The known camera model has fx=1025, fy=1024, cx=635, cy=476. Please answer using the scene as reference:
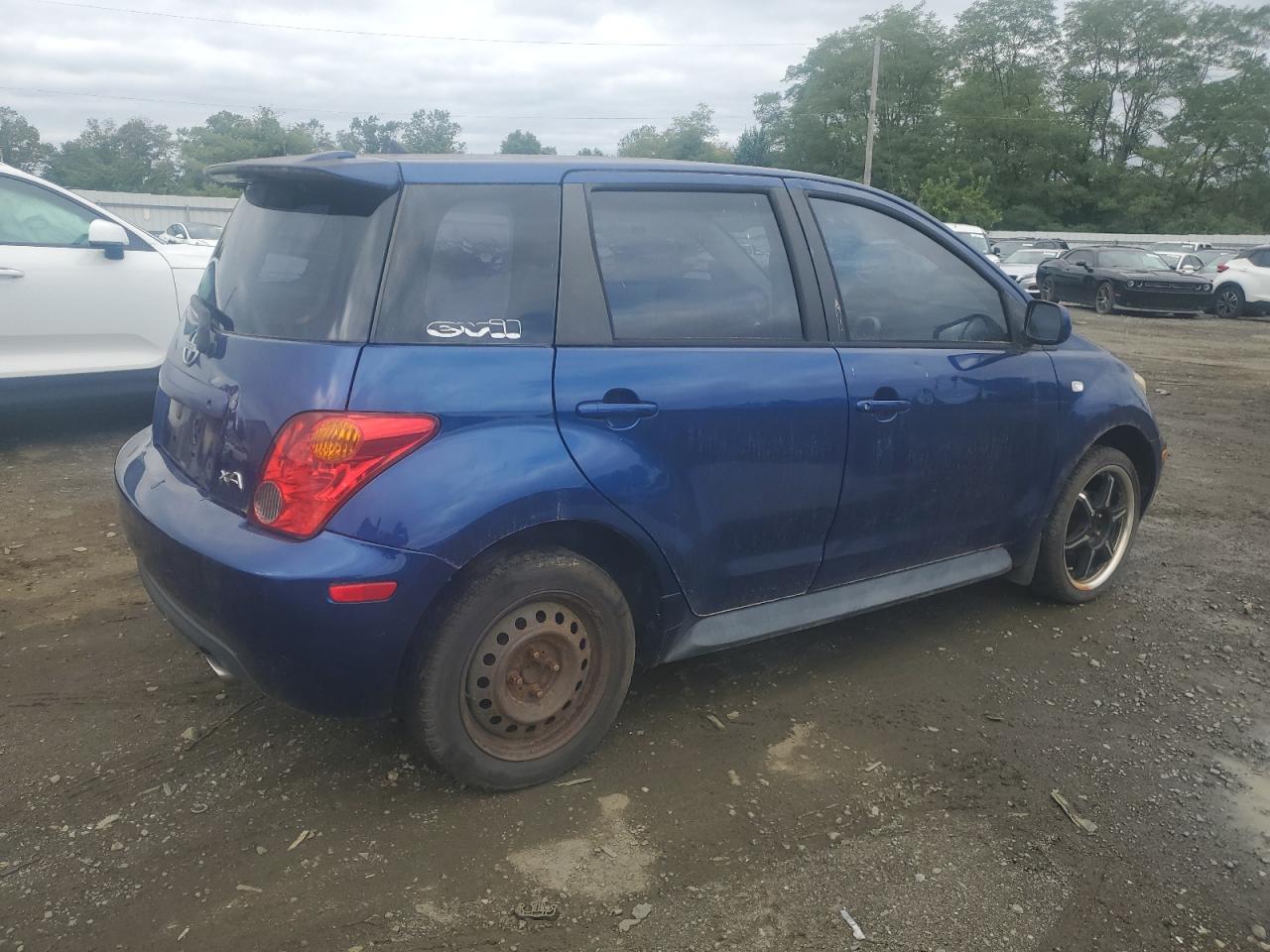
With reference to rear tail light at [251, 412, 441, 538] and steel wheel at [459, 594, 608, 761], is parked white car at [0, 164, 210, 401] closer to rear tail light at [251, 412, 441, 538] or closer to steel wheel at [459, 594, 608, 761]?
rear tail light at [251, 412, 441, 538]

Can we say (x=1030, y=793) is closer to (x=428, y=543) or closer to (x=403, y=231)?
(x=428, y=543)

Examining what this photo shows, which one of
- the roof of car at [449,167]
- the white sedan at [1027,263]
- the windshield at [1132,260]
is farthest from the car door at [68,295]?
the white sedan at [1027,263]

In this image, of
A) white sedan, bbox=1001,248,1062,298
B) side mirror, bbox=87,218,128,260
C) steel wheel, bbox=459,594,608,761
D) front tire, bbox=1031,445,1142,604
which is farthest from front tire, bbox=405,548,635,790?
white sedan, bbox=1001,248,1062,298

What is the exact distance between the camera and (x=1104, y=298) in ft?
70.1

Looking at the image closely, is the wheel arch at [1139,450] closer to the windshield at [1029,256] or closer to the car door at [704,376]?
the car door at [704,376]

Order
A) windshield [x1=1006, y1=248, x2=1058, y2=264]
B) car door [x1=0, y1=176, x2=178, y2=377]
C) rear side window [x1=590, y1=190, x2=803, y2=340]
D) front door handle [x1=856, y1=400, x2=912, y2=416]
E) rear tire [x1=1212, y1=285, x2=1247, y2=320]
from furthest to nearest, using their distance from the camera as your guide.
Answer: windshield [x1=1006, y1=248, x2=1058, y2=264] < rear tire [x1=1212, y1=285, x2=1247, y2=320] < car door [x1=0, y1=176, x2=178, y2=377] < front door handle [x1=856, y1=400, x2=912, y2=416] < rear side window [x1=590, y1=190, x2=803, y2=340]

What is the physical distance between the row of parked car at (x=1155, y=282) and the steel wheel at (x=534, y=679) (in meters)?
20.2

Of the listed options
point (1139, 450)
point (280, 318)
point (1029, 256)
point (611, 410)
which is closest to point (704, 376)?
point (611, 410)

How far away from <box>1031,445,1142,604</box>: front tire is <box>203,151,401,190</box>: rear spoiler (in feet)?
9.57

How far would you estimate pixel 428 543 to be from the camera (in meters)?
2.51

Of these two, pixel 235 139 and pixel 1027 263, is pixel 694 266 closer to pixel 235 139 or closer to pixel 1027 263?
pixel 1027 263

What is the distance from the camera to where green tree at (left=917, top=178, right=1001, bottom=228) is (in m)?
51.5

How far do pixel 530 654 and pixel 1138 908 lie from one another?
5.42 ft

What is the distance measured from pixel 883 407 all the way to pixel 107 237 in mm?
5094
